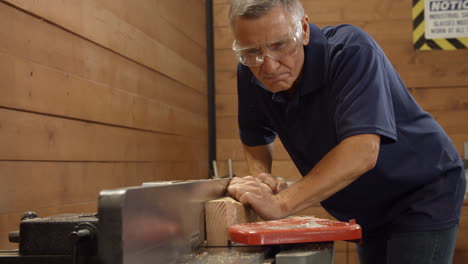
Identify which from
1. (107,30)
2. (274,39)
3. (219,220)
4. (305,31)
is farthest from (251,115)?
(219,220)

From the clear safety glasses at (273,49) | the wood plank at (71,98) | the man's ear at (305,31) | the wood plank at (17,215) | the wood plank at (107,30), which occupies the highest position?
the wood plank at (107,30)

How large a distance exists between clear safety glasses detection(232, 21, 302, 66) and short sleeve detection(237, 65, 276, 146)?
14.4 inches

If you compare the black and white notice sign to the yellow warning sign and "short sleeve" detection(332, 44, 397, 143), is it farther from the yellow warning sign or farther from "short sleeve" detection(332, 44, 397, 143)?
"short sleeve" detection(332, 44, 397, 143)

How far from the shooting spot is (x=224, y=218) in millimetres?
1302

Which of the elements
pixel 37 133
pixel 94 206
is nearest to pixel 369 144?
pixel 37 133

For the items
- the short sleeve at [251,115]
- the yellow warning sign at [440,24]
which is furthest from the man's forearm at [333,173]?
the yellow warning sign at [440,24]

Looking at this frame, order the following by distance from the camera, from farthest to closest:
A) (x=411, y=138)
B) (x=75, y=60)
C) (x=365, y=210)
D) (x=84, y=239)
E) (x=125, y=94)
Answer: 1. (x=125, y=94)
2. (x=75, y=60)
3. (x=365, y=210)
4. (x=411, y=138)
5. (x=84, y=239)

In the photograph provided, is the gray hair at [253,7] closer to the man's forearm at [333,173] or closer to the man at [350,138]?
the man at [350,138]

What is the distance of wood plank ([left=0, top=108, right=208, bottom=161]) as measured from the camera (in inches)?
62.2

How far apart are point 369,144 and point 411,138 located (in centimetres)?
33

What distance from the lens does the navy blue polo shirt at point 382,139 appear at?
5.09 ft

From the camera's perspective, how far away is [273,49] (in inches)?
60.4

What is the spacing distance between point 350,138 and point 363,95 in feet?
0.42

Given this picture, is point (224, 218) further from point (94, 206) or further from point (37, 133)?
point (94, 206)
